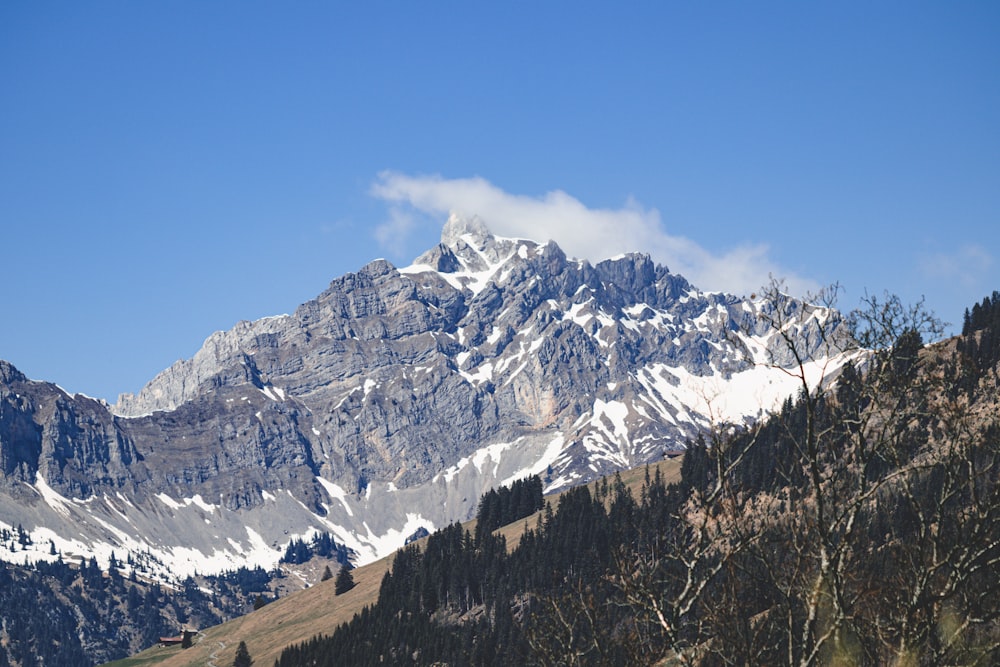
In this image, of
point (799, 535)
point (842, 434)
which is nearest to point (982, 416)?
point (842, 434)

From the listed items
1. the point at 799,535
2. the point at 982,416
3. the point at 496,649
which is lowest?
the point at 496,649

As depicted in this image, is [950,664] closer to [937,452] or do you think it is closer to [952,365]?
[937,452]

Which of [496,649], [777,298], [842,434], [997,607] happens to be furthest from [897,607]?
[496,649]

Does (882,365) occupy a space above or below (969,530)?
above

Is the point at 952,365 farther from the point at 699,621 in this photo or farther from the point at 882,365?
the point at 699,621

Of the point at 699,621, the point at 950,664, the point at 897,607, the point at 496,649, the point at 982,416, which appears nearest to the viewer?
the point at 950,664

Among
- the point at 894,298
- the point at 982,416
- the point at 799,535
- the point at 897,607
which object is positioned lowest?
the point at 897,607

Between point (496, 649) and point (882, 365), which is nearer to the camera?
point (882, 365)

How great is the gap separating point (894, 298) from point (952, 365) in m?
2.51

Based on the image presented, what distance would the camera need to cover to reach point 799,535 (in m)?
24.3

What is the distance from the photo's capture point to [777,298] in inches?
933

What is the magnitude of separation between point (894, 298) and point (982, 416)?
429cm

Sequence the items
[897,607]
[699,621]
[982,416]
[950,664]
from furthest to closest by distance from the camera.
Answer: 1. [982,416]
2. [897,607]
3. [699,621]
4. [950,664]

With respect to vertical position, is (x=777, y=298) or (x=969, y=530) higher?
(x=777, y=298)
